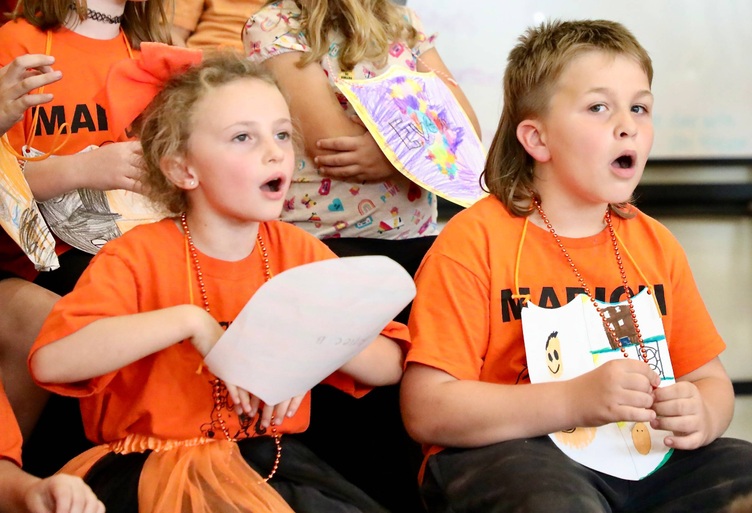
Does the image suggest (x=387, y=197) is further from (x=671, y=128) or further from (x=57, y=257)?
(x=671, y=128)

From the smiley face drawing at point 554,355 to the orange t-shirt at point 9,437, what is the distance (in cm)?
68

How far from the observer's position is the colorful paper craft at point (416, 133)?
1513 mm

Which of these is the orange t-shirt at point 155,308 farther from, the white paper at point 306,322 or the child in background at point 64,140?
the child in background at point 64,140

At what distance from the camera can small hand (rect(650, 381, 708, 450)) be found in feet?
3.69

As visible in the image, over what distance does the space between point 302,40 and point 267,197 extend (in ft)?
1.81

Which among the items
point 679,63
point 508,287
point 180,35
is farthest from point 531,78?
point 679,63

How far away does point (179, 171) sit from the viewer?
117 centimetres

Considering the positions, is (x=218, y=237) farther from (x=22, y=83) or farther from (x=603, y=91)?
(x=603, y=91)

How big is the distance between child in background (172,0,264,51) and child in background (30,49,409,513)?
666mm

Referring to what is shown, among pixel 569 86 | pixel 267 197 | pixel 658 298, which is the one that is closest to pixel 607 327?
pixel 658 298

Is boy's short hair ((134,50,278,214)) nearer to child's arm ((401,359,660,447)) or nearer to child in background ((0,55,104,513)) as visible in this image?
child in background ((0,55,104,513))

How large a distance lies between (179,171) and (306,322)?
318 millimetres

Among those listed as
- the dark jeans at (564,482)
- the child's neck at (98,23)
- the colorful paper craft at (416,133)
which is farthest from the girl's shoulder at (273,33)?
the dark jeans at (564,482)

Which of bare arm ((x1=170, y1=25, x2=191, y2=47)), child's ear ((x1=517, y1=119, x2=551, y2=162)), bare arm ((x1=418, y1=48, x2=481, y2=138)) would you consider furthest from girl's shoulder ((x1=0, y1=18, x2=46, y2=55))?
child's ear ((x1=517, y1=119, x2=551, y2=162))
